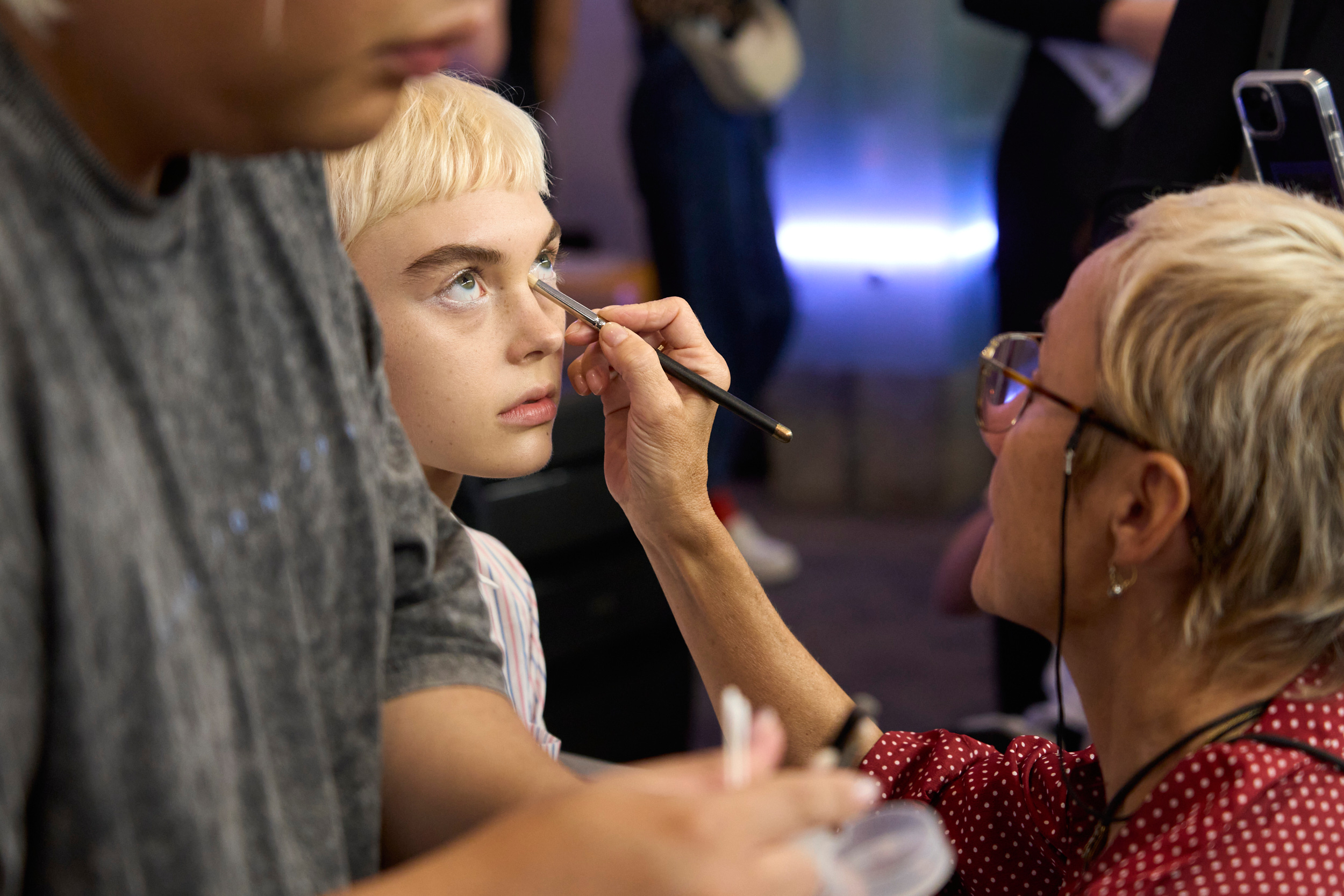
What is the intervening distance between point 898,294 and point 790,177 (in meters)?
0.59

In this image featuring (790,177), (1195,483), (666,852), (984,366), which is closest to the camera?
(666,852)

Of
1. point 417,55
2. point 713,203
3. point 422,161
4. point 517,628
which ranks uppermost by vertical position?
point 417,55

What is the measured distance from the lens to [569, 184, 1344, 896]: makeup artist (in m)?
0.84

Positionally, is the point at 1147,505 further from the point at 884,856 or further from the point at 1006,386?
the point at 884,856

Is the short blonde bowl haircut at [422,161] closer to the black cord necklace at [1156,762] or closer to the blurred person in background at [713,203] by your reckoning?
the black cord necklace at [1156,762]

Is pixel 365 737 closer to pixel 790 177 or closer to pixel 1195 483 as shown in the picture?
pixel 1195 483

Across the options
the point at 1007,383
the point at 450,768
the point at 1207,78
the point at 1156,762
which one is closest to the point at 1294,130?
the point at 1207,78

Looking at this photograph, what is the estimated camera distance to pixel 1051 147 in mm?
2385

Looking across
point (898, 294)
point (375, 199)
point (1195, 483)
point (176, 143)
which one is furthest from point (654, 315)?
point (898, 294)

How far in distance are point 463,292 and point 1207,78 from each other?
887mm

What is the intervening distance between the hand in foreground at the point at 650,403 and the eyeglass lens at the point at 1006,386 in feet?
0.88

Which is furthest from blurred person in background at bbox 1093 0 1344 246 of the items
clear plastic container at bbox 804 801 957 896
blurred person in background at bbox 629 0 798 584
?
blurred person in background at bbox 629 0 798 584

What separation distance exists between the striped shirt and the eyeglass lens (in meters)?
0.51

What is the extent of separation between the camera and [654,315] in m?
1.24
